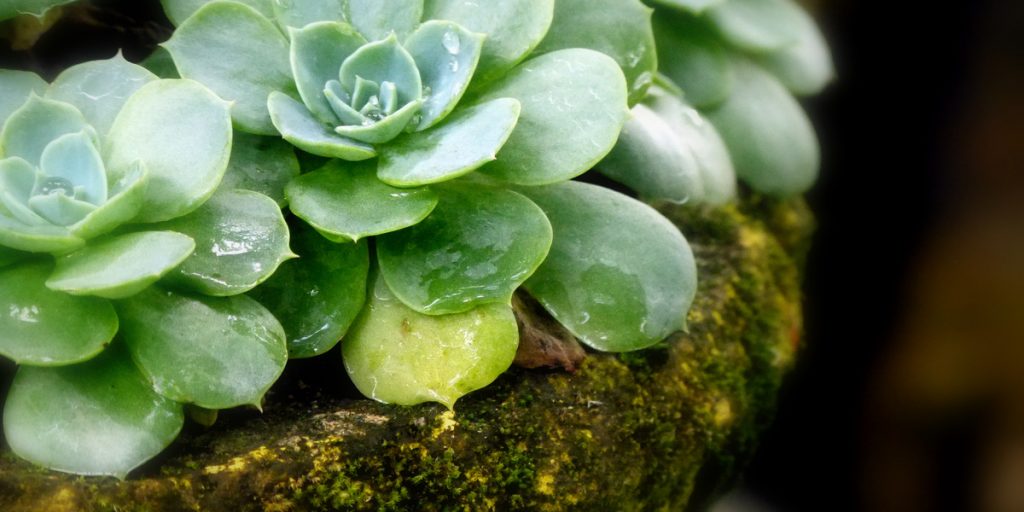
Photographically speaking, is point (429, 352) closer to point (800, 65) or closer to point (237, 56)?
point (237, 56)

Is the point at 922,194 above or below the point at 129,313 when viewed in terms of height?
below

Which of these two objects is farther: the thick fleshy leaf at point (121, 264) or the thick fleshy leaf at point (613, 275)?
the thick fleshy leaf at point (613, 275)

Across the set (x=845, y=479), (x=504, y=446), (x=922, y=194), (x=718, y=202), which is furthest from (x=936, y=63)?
(x=504, y=446)

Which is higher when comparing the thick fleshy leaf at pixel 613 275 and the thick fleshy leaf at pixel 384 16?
the thick fleshy leaf at pixel 384 16

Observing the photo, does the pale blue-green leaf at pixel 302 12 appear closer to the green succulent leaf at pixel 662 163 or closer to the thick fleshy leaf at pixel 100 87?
the thick fleshy leaf at pixel 100 87

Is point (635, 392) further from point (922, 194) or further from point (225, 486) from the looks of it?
point (922, 194)

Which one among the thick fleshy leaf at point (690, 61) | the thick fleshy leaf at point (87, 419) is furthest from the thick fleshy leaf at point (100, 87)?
the thick fleshy leaf at point (690, 61)

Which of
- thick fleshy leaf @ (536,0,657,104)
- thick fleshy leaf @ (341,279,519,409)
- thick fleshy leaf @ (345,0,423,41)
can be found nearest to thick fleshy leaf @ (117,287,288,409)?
thick fleshy leaf @ (341,279,519,409)
